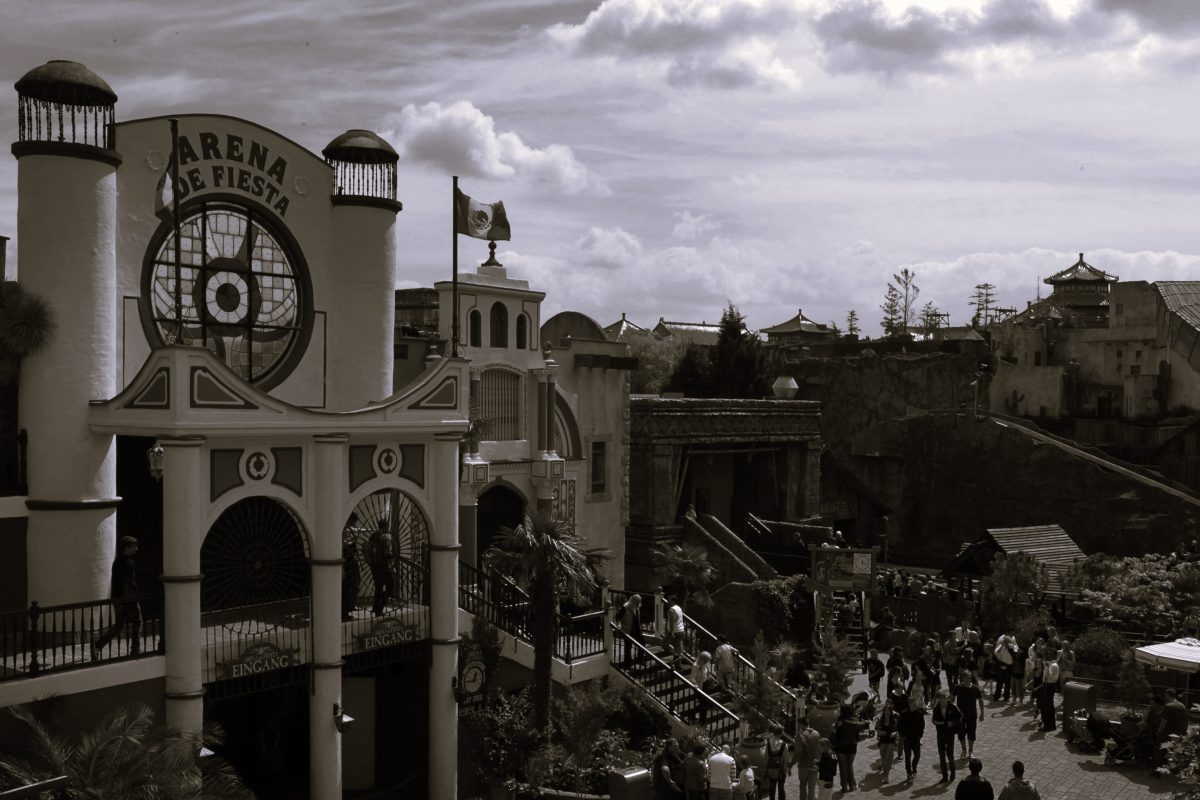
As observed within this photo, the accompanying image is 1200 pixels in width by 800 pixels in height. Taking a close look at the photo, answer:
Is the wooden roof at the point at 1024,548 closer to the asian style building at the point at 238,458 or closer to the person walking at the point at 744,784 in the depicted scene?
the asian style building at the point at 238,458

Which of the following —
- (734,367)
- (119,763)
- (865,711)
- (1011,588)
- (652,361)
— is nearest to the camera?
(119,763)

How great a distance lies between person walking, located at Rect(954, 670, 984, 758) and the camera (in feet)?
66.9

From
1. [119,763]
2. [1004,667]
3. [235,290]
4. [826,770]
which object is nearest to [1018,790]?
[826,770]

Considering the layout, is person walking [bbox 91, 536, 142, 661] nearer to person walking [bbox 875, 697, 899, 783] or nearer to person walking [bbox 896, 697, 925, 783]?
person walking [bbox 875, 697, 899, 783]

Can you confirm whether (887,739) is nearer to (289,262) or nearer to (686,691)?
(686,691)

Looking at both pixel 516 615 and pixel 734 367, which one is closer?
pixel 516 615

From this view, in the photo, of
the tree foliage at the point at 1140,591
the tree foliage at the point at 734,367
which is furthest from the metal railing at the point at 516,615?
the tree foliage at the point at 734,367

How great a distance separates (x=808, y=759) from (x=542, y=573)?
5.36 m

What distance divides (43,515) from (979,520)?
4240cm

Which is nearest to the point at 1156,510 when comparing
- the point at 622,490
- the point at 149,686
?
the point at 622,490

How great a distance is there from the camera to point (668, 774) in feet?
59.0

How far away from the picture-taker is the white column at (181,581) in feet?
55.6

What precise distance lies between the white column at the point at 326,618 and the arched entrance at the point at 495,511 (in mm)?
8967

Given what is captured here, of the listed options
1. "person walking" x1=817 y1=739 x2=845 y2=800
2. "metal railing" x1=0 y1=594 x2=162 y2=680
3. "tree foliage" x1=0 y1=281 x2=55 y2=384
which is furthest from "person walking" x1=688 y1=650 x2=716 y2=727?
"tree foliage" x1=0 y1=281 x2=55 y2=384
